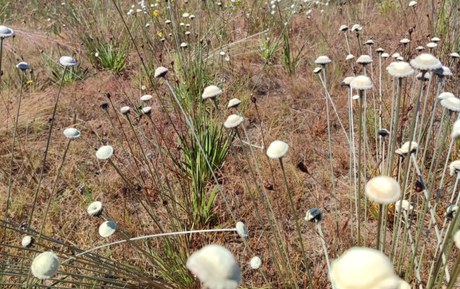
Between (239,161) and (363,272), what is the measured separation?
3.33ft

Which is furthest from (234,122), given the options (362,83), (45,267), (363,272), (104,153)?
(363,272)

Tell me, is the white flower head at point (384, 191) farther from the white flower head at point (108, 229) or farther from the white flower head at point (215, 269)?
the white flower head at point (108, 229)

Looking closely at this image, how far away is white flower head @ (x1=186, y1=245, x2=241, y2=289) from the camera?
0.53 meters

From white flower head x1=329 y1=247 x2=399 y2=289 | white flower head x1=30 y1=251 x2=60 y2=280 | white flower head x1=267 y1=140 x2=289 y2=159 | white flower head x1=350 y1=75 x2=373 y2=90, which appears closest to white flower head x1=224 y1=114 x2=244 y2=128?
white flower head x1=267 y1=140 x2=289 y2=159

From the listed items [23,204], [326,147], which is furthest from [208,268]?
[326,147]

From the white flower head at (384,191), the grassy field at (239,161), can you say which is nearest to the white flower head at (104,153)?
the grassy field at (239,161)

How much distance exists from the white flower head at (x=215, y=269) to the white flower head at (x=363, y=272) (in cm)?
13

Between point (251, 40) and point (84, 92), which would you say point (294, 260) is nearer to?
point (84, 92)

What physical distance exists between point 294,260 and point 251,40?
2840mm

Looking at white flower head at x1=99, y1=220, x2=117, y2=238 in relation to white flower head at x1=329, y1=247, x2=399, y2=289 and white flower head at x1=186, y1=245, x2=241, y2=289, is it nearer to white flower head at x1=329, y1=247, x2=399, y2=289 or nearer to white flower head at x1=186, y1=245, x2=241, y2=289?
white flower head at x1=186, y1=245, x2=241, y2=289

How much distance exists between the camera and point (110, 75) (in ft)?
12.2

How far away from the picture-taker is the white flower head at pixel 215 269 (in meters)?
0.53

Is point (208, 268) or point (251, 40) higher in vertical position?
point (208, 268)

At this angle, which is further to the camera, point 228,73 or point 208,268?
point 228,73
